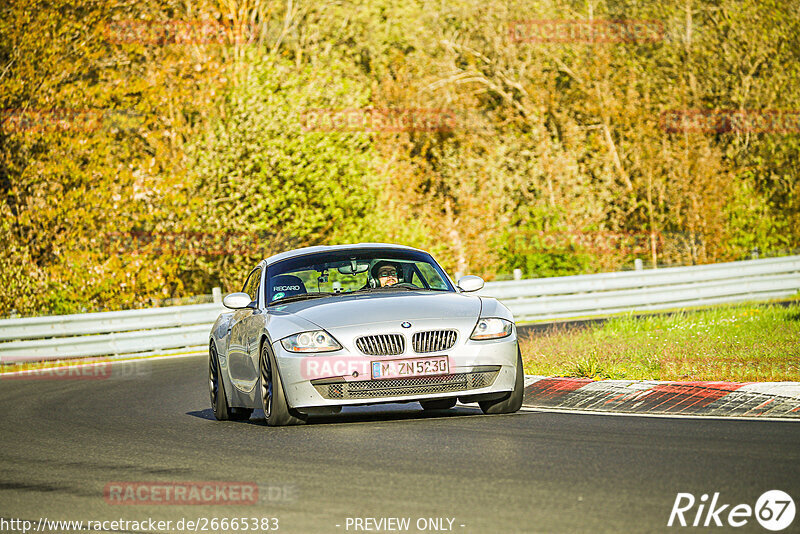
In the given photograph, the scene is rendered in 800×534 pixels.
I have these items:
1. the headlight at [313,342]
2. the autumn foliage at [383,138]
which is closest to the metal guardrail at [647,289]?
the autumn foliage at [383,138]

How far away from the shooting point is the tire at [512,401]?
10.2m

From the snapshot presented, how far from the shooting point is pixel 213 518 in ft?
21.2

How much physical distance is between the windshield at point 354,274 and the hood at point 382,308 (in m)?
0.42

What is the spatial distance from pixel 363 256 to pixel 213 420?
6.81 ft

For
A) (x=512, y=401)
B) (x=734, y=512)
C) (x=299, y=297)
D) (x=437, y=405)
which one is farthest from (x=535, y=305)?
(x=734, y=512)

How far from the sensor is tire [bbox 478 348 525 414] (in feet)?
33.5

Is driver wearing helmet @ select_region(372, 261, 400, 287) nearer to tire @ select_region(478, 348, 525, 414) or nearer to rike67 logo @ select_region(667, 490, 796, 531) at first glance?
tire @ select_region(478, 348, 525, 414)

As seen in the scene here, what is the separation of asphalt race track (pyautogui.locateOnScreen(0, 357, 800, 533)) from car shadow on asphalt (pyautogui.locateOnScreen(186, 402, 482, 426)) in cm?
3

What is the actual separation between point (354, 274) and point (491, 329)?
171cm

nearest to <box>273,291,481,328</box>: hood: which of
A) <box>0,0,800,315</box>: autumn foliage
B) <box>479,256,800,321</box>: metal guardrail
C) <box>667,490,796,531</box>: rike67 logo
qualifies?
<box>667,490,796,531</box>: rike67 logo

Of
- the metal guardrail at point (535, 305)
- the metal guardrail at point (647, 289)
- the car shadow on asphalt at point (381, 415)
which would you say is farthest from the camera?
the metal guardrail at point (647, 289)

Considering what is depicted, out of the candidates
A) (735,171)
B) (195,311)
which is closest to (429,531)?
(195,311)

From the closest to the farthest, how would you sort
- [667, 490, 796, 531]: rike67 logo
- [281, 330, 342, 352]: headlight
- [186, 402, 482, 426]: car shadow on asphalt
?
[667, 490, 796, 531]: rike67 logo, [281, 330, 342, 352]: headlight, [186, 402, 482, 426]: car shadow on asphalt

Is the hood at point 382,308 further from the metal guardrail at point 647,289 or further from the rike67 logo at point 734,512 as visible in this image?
the metal guardrail at point 647,289
